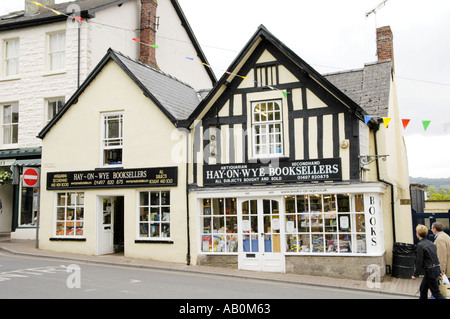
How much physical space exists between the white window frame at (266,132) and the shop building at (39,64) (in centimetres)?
801

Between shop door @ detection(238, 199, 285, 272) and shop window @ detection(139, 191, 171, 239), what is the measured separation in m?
2.62

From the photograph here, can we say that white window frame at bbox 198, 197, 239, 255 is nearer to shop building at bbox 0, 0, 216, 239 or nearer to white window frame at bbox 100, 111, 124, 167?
white window frame at bbox 100, 111, 124, 167

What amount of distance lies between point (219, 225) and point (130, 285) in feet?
13.7

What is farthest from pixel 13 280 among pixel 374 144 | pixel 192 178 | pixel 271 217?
pixel 374 144

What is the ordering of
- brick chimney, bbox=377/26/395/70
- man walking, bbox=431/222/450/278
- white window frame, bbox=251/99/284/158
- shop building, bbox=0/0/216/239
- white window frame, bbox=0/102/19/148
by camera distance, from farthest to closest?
white window frame, bbox=0/102/19/148 < shop building, bbox=0/0/216/239 < brick chimney, bbox=377/26/395/70 < white window frame, bbox=251/99/284/158 < man walking, bbox=431/222/450/278

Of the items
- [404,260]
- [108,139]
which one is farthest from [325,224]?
[108,139]

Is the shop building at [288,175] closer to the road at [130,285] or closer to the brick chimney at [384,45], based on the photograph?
the road at [130,285]

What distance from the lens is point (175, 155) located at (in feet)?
46.8

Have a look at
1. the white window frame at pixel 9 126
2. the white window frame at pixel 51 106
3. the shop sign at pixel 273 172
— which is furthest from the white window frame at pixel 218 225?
the white window frame at pixel 9 126

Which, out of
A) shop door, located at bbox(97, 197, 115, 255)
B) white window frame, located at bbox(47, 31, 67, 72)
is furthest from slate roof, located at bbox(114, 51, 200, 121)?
white window frame, located at bbox(47, 31, 67, 72)

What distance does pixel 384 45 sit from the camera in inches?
681

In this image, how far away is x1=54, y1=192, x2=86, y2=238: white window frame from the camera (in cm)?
1530

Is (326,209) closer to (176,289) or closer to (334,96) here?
(334,96)
